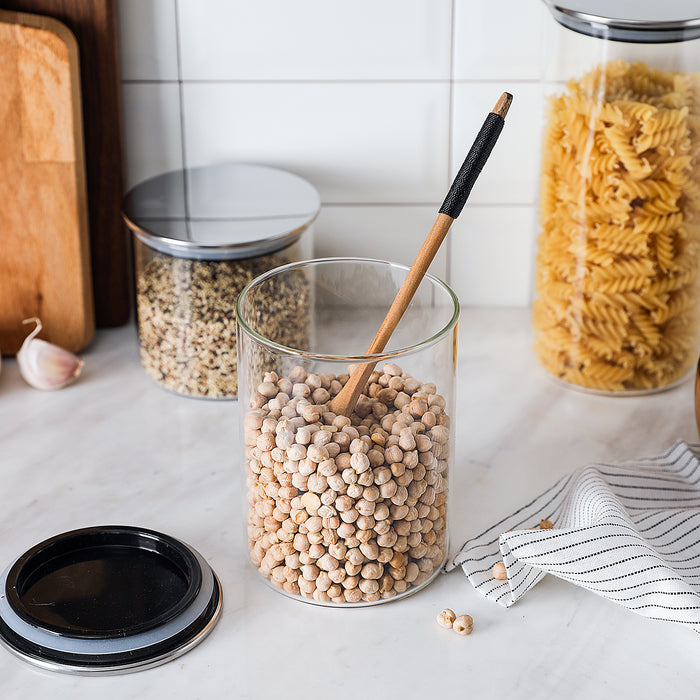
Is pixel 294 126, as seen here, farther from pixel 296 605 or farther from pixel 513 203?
pixel 296 605

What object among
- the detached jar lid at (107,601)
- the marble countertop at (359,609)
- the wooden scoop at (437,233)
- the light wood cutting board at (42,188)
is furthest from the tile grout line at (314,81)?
the detached jar lid at (107,601)

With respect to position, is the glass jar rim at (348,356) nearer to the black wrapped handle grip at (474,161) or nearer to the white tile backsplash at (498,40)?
the black wrapped handle grip at (474,161)

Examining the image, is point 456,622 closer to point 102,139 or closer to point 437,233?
point 437,233

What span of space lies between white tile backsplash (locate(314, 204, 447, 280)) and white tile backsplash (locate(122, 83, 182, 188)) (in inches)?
7.8

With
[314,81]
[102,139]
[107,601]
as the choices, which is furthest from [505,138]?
[107,601]

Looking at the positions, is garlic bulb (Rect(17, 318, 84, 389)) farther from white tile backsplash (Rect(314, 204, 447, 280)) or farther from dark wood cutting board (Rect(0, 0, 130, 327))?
white tile backsplash (Rect(314, 204, 447, 280))

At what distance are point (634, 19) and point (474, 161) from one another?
323 mm

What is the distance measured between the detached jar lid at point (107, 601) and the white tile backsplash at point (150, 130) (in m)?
0.51

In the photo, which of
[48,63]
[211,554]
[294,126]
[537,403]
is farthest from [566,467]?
[48,63]

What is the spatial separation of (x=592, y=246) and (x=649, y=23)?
22 cm

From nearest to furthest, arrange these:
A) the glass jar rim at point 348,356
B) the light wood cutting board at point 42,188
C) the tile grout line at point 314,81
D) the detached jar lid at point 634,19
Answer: the glass jar rim at point 348,356
the detached jar lid at point 634,19
the light wood cutting board at point 42,188
the tile grout line at point 314,81

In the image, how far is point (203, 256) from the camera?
3.30 ft

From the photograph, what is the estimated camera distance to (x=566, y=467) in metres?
0.97

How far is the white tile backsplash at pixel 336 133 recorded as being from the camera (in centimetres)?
114
